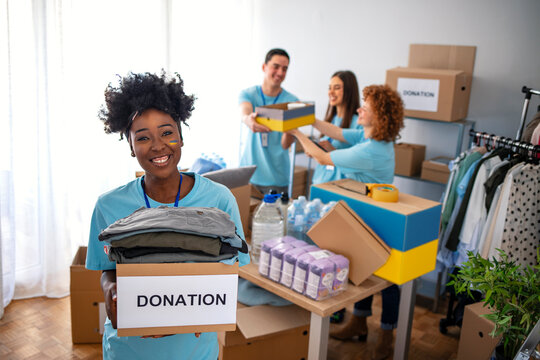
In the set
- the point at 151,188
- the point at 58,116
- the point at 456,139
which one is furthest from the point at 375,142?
the point at 58,116

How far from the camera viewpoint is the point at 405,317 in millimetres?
2500

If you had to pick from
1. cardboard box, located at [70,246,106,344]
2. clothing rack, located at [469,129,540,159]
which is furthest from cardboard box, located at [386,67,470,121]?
cardboard box, located at [70,246,106,344]

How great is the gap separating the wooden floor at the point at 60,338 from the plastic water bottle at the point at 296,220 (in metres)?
0.84

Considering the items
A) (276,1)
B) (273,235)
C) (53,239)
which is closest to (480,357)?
(273,235)

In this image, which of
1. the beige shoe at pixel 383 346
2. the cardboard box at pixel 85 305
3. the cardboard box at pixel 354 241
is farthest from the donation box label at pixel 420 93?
the cardboard box at pixel 85 305

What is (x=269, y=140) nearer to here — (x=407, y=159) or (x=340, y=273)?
(x=407, y=159)

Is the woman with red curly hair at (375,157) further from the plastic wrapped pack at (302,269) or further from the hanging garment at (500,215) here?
the plastic wrapped pack at (302,269)

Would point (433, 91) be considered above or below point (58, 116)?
above

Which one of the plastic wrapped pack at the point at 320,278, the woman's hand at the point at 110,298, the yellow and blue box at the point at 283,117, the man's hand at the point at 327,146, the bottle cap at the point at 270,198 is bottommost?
A: the plastic wrapped pack at the point at 320,278

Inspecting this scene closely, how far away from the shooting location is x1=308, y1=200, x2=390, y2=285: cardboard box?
2162 mm

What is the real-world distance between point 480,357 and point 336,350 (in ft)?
2.62

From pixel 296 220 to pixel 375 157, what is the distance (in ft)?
2.00

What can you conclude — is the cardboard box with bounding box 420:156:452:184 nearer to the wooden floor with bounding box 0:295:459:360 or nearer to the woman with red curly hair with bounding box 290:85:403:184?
the woman with red curly hair with bounding box 290:85:403:184

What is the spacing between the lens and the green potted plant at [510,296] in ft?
6.28
